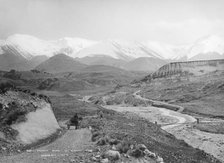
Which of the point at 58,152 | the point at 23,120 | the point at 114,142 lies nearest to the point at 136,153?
the point at 114,142

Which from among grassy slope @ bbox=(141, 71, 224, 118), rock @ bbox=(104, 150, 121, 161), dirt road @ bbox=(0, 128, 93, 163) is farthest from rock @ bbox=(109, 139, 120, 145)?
grassy slope @ bbox=(141, 71, 224, 118)

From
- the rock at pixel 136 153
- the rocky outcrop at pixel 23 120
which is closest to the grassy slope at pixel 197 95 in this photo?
the rocky outcrop at pixel 23 120

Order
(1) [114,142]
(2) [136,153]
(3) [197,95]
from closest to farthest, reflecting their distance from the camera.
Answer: (2) [136,153] < (1) [114,142] < (3) [197,95]

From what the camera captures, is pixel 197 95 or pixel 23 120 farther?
pixel 197 95

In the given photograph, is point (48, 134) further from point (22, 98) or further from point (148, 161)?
point (148, 161)

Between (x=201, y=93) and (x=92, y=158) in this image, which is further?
(x=201, y=93)

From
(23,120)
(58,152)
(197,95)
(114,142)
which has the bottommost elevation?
(58,152)

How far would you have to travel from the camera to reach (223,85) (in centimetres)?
14350

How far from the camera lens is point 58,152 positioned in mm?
26266

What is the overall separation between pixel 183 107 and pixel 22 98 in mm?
84951

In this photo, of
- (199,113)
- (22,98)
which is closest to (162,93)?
(199,113)

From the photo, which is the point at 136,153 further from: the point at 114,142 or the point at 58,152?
the point at 58,152

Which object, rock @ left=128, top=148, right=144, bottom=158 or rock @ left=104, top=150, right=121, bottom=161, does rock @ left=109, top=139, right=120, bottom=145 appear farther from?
rock @ left=104, top=150, right=121, bottom=161

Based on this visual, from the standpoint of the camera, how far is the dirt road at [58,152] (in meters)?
23.2
